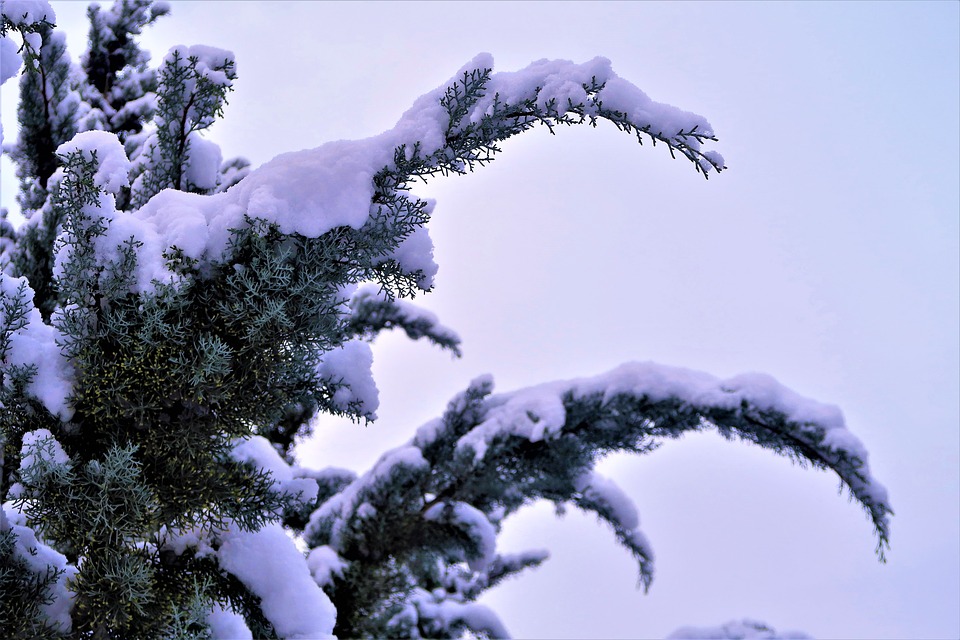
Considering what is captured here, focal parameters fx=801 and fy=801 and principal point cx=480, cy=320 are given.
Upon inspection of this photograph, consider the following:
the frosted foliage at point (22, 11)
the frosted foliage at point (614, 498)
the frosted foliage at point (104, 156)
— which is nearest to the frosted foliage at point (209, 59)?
the frosted foliage at point (22, 11)

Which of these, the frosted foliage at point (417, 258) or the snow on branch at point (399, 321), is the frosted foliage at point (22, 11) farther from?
the snow on branch at point (399, 321)

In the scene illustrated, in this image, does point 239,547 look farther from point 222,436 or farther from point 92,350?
point 92,350

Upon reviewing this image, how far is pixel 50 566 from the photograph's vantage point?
1938 millimetres

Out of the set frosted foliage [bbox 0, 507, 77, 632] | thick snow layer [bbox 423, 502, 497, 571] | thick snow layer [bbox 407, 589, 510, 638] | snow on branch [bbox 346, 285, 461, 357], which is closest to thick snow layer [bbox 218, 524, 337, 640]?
frosted foliage [bbox 0, 507, 77, 632]

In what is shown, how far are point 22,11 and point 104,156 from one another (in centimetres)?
43

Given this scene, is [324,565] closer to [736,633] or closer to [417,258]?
[736,633]

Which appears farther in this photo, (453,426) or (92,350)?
(453,426)

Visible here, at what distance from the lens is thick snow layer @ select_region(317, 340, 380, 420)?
7.57 feet

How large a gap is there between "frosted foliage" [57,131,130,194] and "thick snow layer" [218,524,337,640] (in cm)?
96

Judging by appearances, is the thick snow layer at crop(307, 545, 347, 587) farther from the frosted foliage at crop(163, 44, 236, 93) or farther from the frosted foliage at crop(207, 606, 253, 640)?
the frosted foliage at crop(163, 44, 236, 93)

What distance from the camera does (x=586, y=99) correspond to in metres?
1.67

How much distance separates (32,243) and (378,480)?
1.62m

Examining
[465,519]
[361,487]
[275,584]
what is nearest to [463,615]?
[465,519]

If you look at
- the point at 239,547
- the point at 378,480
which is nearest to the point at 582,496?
the point at 378,480
